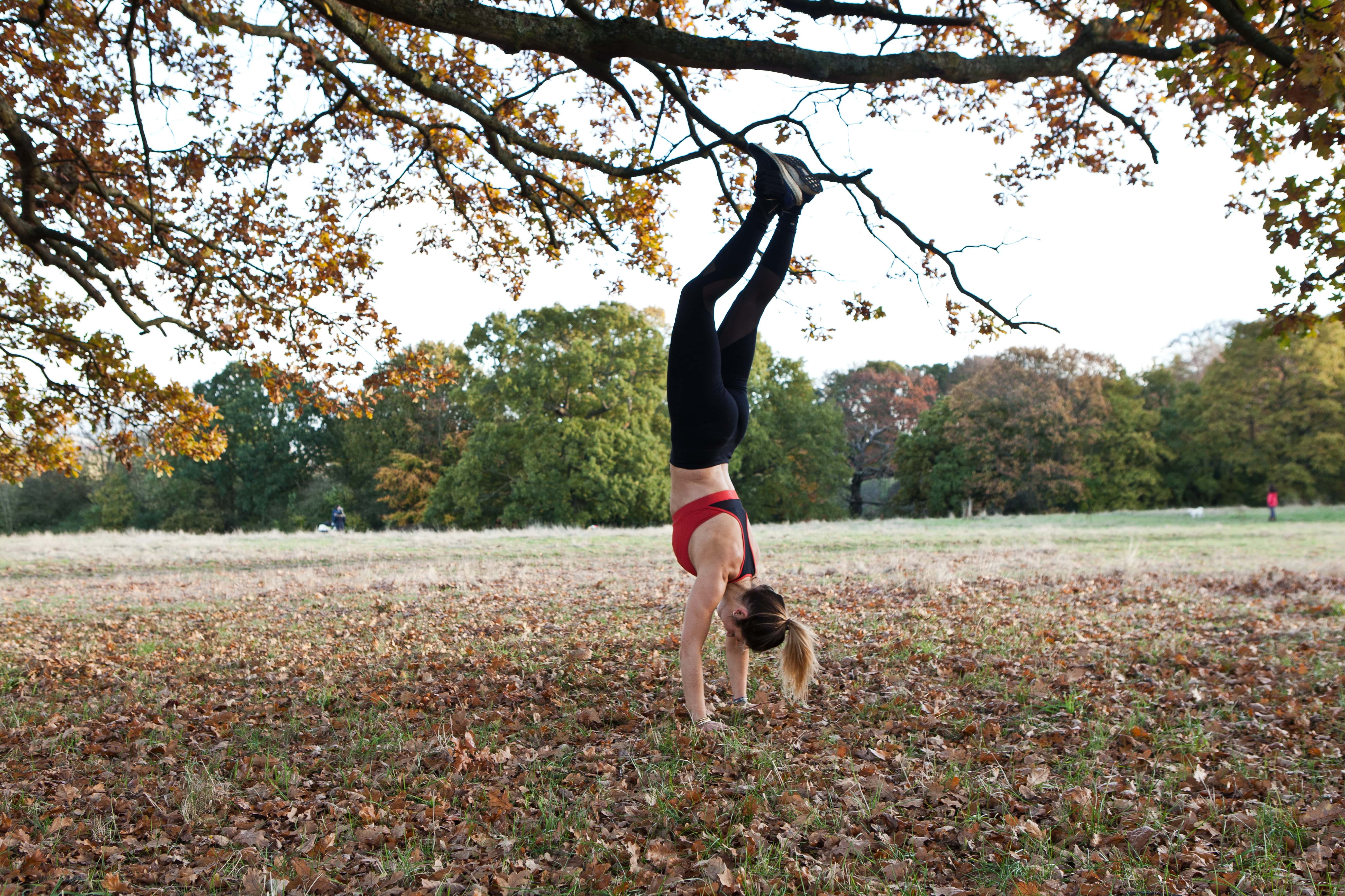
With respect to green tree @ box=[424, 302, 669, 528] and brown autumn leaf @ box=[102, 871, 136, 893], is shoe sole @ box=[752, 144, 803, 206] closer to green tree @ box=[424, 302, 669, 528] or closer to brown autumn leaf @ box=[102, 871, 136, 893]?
brown autumn leaf @ box=[102, 871, 136, 893]

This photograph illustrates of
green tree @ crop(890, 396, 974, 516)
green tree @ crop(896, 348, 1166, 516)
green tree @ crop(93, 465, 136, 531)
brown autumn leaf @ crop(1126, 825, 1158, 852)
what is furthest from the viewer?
green tree @ crop(93, 465, 136, 531)

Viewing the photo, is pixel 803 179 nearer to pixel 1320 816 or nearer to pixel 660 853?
pixel 660 853

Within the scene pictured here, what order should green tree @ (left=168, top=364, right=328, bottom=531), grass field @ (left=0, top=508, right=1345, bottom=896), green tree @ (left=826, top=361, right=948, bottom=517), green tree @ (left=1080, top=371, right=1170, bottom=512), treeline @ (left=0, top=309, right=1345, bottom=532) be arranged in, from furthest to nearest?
green tree @ (left=826, top=361, right=948, bottom=517)
green tree @ (left=168, top=364, right=328, bottom=531)
green tree @ (left=1080, top=371, right=1170, bottom=512)
treeline @ (left=0, top=309, right=1345, bottom=532)
grass field @ (left=0, top=508, right=1345, bottom=896)

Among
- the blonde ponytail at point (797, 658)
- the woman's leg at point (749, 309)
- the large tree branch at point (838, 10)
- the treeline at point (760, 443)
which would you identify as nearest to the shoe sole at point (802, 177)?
the woman's leg at point (749, 309)

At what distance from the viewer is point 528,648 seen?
25.2 feet

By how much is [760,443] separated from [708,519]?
145 ft

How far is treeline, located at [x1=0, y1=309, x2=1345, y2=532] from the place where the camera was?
4153cm

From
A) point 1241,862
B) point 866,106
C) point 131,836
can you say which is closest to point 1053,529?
point 866,106

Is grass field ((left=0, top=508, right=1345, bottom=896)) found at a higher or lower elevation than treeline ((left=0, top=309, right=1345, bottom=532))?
lower

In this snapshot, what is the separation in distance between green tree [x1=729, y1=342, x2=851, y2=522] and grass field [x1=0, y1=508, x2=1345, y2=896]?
3854 centimetres

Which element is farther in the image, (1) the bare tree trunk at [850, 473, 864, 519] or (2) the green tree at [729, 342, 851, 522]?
(1) the bare tree trunk at [850, 473, 864, 519]

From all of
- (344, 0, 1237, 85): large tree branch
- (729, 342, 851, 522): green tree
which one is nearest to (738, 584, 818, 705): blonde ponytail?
(344, 0, 1237, 85): large tree branch

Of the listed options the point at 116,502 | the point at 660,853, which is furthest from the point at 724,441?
the point at 116,502

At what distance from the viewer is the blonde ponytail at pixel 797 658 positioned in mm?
4996
